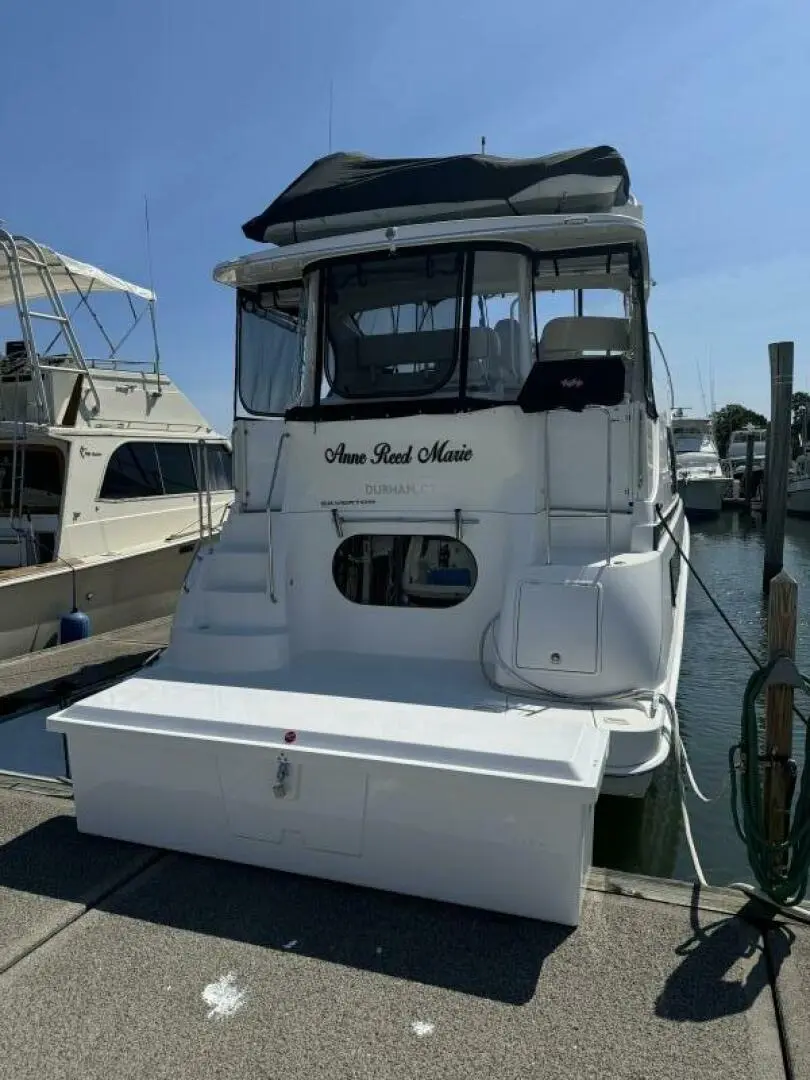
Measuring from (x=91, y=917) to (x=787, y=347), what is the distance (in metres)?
12.5

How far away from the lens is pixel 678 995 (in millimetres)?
2506

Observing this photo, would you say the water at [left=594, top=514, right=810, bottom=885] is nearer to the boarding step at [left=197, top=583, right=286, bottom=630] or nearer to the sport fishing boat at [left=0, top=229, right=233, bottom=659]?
the boarding step at [left=197, top=583, right=286, bottom=630]

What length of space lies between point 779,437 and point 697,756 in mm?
7387

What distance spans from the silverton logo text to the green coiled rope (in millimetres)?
2035

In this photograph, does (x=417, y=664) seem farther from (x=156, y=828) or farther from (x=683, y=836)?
(x=683, y=836)

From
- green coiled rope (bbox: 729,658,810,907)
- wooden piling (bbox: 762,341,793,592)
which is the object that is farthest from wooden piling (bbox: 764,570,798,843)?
wooden piling (bbox: 762,341,793,592)

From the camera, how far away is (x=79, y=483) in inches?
375

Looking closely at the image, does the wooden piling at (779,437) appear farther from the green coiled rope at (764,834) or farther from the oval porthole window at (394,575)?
the green coiled rope at (764,834)

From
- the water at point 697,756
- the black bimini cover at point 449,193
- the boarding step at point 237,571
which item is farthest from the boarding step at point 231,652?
the black bimini cover at point 449,193

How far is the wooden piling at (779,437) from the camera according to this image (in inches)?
478

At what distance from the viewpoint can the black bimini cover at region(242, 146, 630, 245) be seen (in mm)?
4855

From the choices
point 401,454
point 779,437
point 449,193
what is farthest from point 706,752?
point 779,437

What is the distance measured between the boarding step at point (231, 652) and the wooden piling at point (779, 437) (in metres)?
9.99

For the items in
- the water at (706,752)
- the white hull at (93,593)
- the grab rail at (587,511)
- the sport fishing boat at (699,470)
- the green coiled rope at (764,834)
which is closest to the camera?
the green coiled rope at (764,834)
